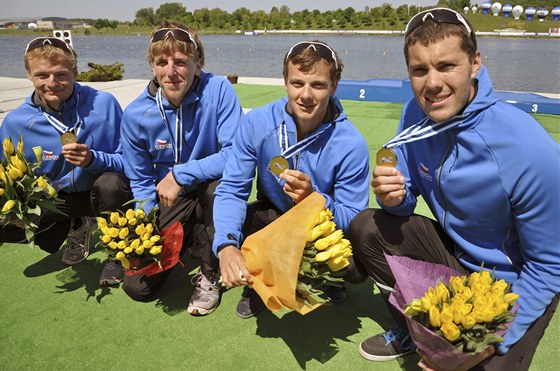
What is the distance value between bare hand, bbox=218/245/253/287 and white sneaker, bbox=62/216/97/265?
1603 mm

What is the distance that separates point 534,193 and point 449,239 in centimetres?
59

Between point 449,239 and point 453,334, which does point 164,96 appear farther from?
point 453,334

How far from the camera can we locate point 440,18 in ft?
5.82

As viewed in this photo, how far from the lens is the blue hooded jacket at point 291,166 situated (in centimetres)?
244

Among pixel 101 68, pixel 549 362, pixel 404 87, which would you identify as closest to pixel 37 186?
pixel 549 362

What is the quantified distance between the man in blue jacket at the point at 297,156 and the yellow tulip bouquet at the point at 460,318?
0.79 m

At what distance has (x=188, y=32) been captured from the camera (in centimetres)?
291

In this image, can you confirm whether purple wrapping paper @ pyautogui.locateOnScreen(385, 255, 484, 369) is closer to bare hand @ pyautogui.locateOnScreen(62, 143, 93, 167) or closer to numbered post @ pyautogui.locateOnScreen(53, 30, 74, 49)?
bare hand @ pyautogui.locateOnScreen(62, 143, 93, 167)

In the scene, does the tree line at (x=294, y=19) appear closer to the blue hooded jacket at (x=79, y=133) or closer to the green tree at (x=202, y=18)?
the green tree at (x=202, y=18)

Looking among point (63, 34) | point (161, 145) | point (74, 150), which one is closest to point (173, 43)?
point (161, 145)

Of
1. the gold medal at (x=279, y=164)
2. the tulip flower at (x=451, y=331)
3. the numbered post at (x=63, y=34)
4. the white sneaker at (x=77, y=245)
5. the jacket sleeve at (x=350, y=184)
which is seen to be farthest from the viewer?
the numbered post at (x=63, y=34)

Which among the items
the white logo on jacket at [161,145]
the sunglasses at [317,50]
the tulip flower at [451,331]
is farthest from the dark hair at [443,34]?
the white logo on jacket at [161,145]

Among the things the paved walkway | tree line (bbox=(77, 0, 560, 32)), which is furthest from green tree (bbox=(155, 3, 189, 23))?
the paved walkway

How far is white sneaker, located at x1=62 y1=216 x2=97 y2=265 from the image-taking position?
3.32 m
